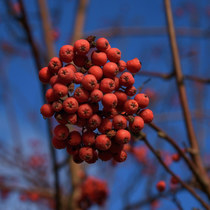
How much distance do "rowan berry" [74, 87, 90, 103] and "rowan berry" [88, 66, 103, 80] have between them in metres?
0.10

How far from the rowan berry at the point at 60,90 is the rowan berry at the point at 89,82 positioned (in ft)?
0.32

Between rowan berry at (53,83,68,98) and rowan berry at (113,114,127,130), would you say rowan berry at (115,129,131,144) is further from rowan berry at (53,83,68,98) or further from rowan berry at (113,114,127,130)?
rowan berry at (53,83,68,98)

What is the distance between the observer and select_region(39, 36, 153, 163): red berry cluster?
1.13m

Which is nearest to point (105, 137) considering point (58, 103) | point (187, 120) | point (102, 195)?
point (58, 103)

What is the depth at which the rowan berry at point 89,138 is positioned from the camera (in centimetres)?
116

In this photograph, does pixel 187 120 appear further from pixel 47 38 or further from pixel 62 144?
pixel 47 38

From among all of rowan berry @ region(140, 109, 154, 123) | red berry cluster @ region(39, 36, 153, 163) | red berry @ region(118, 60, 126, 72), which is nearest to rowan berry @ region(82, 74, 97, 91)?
red berry cluster @ region(39, 36, 153, 163)

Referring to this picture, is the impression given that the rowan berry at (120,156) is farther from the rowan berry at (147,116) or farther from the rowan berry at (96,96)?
the rowan berry at (96,96)

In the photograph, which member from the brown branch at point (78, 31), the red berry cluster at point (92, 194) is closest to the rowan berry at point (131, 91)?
the red berry cluster at point (92, 194)

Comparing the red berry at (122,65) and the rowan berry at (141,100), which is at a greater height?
the red berry at (122,65)

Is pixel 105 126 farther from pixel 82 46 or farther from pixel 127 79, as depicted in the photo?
pixel 82 46

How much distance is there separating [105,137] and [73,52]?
0.50m

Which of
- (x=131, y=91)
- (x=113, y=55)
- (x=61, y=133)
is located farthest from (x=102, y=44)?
(x=61, y=133)

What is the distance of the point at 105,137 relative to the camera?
44.9 inches
